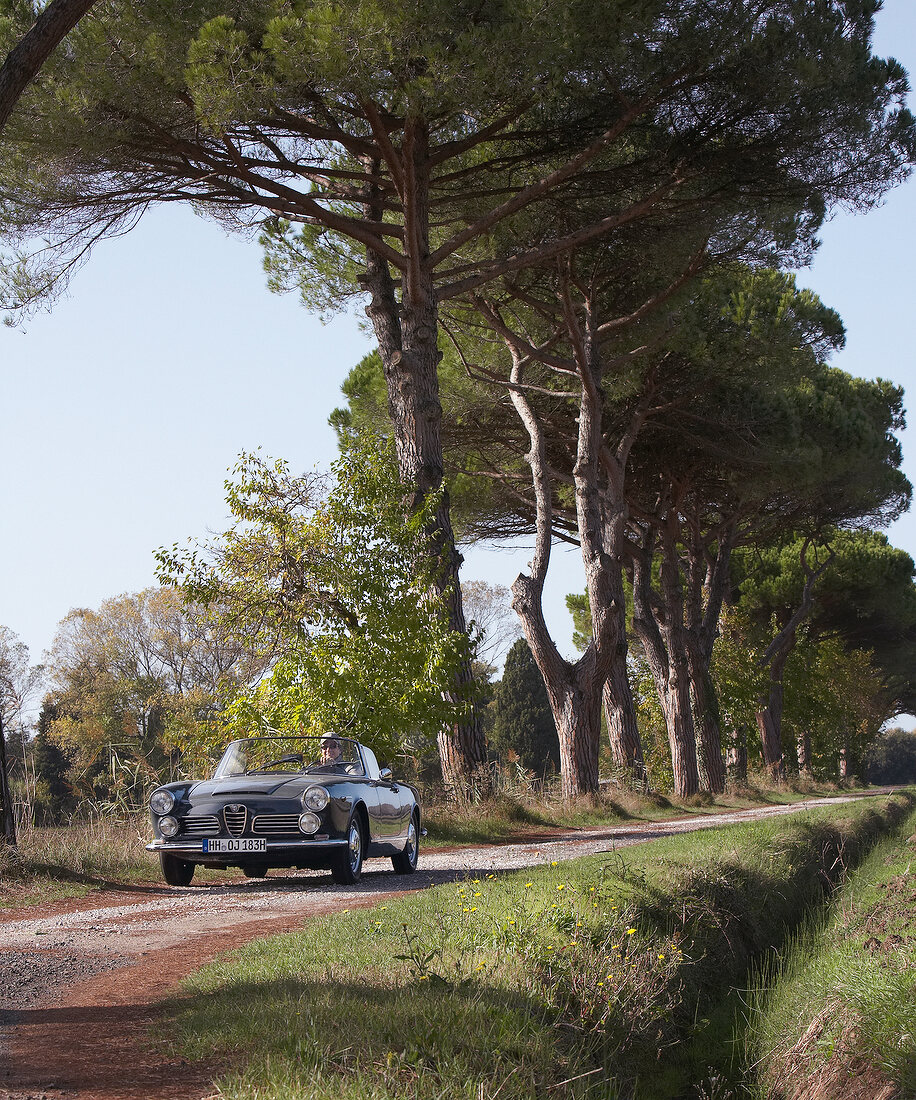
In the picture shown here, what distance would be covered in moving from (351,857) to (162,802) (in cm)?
161

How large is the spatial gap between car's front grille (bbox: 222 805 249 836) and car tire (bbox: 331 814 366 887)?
80 centimetres

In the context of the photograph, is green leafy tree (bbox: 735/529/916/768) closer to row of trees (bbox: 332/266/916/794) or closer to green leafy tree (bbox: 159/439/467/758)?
row of trees (bbox: 332/266/916/794)

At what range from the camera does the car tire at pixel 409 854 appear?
10.5 metres

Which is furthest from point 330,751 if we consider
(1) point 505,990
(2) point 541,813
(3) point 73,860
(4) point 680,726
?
(4) point 680,726

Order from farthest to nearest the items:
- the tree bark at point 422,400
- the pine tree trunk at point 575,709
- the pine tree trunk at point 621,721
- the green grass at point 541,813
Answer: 1. the pine tree trunk at point 621,721
2. the pine tree trunk at point 575,709
3. the tree bark at point 422,400
4. the green grass at point 541,813

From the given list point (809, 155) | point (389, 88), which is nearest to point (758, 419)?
point (809, 155)

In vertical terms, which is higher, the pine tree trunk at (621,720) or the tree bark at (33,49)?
the tree bark at (33,49)

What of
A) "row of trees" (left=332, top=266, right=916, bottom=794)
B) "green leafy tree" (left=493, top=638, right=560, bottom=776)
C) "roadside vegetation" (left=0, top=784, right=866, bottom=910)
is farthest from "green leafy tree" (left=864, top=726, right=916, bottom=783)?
"roadside vegetation" (left=0, top=784, right=866, bottom=910)

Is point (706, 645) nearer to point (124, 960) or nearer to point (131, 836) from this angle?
point (131, 836)

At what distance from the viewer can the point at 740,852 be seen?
9609mm

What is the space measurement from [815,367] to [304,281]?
453 inches

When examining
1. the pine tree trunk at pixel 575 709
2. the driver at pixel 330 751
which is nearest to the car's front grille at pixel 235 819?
the driver at pixel 330 751

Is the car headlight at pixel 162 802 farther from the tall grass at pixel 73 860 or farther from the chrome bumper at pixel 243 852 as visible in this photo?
the tall grass at pixel 73 860

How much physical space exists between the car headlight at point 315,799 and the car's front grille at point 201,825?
0.73 metres
